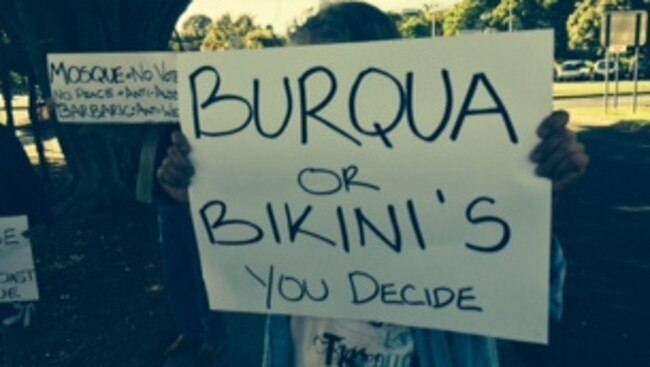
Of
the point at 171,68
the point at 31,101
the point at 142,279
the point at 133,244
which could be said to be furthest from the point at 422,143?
the point at 31,101

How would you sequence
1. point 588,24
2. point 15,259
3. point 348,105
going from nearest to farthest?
point 348,105, point 15,259, point 588,24

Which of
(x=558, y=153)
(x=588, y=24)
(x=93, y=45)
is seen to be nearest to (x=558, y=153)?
(x=558, y=153)

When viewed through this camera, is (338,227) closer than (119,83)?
Yes

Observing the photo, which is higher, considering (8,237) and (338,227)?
(338,227)

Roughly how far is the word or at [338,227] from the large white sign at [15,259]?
5.40 ft

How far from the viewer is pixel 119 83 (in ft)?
17.3

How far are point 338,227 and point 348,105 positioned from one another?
11.8 inches

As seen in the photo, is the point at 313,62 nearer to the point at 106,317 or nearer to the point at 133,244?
the point at 106,317

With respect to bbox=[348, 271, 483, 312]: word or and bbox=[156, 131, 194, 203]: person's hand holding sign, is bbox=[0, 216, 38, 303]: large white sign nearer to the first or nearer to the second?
bbox=[156, 131, 194, 203]: person's hand holding sign

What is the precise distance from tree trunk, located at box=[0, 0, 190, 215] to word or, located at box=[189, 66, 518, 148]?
708 cm

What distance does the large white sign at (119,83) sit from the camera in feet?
17.2

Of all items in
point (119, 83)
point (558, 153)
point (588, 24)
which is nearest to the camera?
point (558, 153)

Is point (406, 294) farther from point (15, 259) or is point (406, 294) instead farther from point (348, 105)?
point (15, 259)

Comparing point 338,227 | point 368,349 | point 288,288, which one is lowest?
point 368,349
